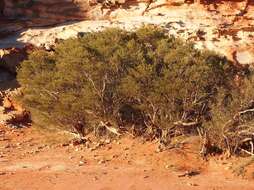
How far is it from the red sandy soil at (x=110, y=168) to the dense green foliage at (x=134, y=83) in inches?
31.8

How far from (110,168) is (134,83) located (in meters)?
2.56

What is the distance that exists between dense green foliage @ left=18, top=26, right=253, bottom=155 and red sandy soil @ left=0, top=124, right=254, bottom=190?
808mm

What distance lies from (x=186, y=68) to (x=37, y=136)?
5112mm

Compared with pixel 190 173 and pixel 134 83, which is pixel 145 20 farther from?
pixel 190 173

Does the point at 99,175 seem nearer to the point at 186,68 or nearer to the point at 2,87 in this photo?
the point at 186,68

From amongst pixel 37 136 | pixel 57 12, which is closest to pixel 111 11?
pixel 57 12

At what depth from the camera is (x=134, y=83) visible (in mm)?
15617

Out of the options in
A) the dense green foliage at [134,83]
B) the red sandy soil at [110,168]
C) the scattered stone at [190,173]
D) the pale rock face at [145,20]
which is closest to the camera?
the red sandy soil at [110,168]

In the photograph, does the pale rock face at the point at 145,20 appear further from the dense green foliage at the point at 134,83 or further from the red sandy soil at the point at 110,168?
the red sandy soil at the point at 110,168

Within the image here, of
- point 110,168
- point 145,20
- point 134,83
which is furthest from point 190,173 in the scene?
point 145,20

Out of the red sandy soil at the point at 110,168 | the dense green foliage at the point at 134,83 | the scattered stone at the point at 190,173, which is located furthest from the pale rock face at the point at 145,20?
the scattered stone at the point at 190,173

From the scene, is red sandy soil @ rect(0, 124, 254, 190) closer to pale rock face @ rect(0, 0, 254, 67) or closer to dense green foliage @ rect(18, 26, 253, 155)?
dense green foliage @ rect(18, 26, 253, 155)

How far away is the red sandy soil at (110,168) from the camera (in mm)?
13031

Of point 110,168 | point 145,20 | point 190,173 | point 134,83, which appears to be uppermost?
point 145,20
